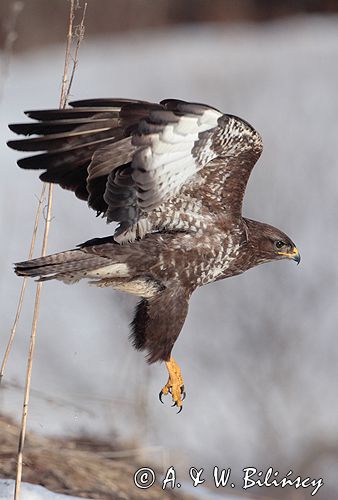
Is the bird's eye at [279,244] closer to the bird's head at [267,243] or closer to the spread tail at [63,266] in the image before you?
the bird's head at [267,243]

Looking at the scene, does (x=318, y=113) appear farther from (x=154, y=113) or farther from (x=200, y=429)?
(x=154, y=113)

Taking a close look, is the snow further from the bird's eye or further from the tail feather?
the bird's eye

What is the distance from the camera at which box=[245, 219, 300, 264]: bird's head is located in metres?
5.68

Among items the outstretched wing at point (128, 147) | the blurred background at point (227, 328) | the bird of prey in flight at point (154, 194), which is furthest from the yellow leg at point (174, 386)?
the outstretched wing at point (128, 147)

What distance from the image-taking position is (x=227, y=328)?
1049cm

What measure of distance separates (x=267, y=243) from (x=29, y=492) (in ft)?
5.85

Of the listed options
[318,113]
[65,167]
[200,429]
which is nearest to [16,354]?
[200,429]

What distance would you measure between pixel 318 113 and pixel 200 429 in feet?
18.3

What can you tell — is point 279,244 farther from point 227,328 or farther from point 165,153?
point 227,328

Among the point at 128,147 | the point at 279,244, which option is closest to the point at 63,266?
the point at 128,147

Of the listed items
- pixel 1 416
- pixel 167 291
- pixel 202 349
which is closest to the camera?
pixel 167 291

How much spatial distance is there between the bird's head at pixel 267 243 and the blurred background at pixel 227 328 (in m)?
1.34

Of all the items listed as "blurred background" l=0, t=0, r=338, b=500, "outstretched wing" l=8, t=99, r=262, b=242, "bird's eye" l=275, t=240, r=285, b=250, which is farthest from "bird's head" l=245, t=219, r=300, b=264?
"blurred background" l=0, t=0, r=338, b=500

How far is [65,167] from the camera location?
4.89m
